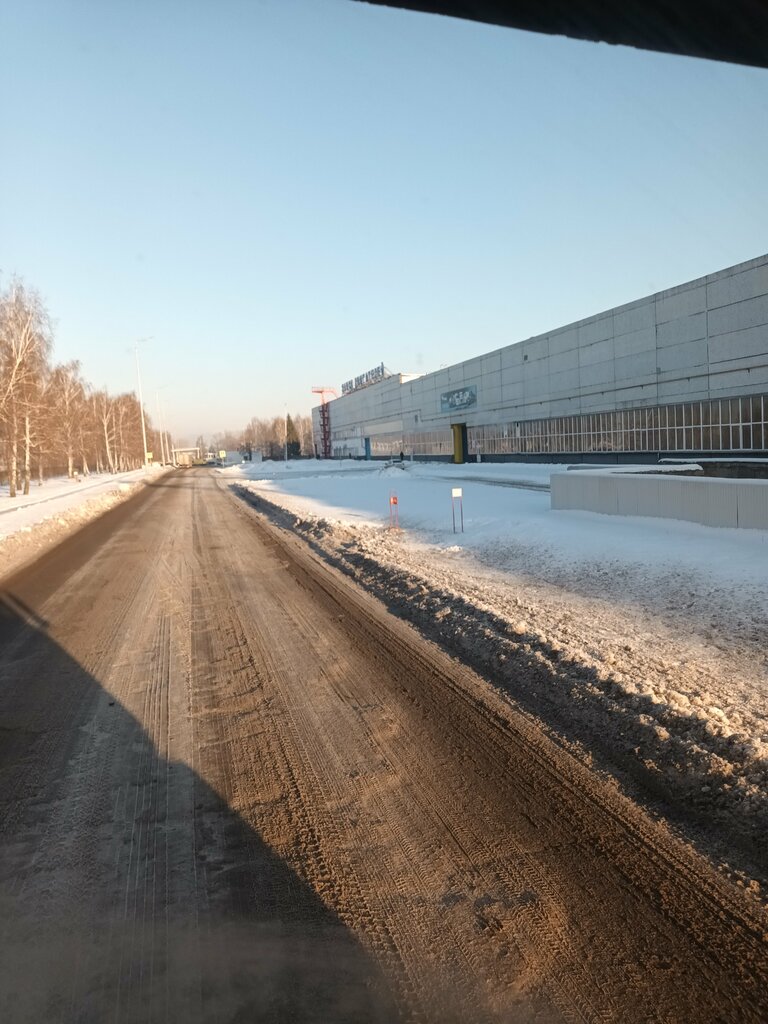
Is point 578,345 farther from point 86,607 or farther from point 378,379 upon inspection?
point 378,379

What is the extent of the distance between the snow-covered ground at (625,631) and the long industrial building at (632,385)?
2022 centimetres

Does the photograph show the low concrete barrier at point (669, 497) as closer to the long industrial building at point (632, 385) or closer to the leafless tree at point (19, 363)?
the long industrial building at point (632, 385)

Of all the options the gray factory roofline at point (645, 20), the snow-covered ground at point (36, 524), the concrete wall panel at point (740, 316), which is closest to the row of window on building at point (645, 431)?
the concrete wall panel at point (740, 316)

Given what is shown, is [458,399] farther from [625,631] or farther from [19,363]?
[625,631]

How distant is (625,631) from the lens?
24.8 ft

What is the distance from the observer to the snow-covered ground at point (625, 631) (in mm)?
4367

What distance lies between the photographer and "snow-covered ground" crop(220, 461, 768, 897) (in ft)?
14.3

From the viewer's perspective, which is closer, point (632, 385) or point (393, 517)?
point (393, 517)

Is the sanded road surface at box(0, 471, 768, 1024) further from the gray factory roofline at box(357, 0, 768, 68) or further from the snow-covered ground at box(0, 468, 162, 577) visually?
the snow-covered ground at box(0, 468, 162, 577)

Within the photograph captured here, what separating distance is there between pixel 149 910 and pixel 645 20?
15.6 feet

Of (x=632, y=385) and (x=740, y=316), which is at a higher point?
(x=740, y=316)

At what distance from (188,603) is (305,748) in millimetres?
5846

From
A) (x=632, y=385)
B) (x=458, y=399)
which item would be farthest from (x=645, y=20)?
(x=458, y=399)

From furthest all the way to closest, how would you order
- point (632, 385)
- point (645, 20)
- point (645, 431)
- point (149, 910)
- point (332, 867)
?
point (632, 385), point (645, 431), point (332, 867), point (149, 910), point (645, 20)
